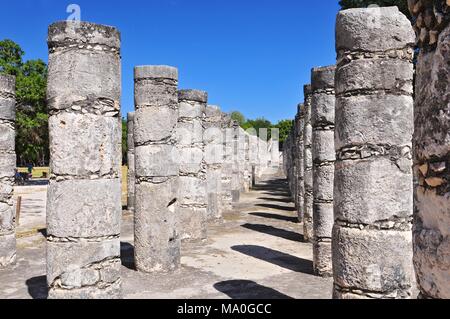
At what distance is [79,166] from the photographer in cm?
555

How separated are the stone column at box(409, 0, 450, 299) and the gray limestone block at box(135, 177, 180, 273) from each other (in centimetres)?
677

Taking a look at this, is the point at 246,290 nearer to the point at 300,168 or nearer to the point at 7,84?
the point at 7,84

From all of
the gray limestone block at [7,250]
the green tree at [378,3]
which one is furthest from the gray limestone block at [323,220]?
the green tree at [378,3]

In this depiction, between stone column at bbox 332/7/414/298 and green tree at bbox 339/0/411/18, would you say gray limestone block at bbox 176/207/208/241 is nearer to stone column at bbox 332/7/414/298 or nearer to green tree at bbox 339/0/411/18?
stone column at bbox 332/7/414/298

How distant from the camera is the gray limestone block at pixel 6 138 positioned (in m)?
9.02

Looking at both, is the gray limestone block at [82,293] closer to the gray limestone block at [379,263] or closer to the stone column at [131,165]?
the gray limestone block at [379,263]

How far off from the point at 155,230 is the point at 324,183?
10.4 feet

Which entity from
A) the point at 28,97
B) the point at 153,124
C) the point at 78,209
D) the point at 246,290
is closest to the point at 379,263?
the point at 246,290

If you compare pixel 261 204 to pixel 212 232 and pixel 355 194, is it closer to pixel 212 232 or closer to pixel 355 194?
pixel 212 232

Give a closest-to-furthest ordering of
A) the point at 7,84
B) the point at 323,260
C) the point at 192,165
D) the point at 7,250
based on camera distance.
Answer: the point at 323,260 < the point at 7,250 < the point at 7,84 < the point at 192,165

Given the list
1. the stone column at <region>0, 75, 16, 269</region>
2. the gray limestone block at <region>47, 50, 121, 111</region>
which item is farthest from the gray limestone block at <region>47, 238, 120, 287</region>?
the stone column at <region>0, 75, 16, 269</region>
